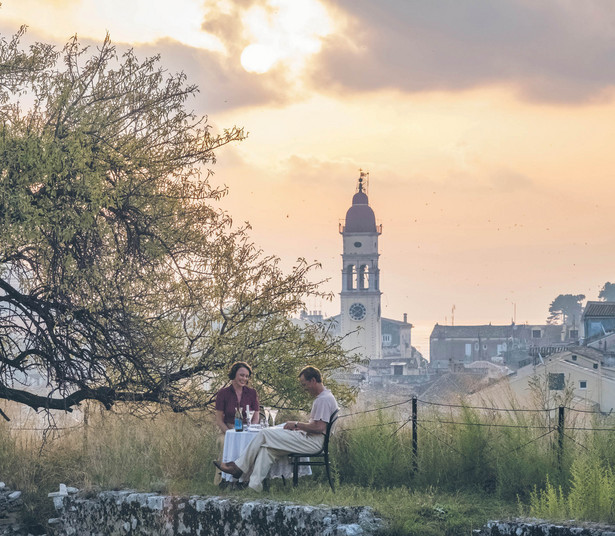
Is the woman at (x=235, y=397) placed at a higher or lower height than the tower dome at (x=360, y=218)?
lower

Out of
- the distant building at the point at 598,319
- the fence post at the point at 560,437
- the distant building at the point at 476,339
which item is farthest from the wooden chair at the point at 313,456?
the distant building at the point at 476,339

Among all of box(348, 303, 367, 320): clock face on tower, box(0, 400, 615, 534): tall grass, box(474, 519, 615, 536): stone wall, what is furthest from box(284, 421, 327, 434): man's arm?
box(348, 303, 367, 320): clock face on tower

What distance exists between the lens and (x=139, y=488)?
12.8 metres

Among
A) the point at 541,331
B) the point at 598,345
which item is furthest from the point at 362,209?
the point at 598,345

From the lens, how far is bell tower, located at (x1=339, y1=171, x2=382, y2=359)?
171 meters

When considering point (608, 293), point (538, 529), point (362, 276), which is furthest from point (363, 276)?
point (538, 529)

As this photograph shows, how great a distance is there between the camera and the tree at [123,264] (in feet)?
43.3

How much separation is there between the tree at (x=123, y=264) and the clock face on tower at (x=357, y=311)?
152364 millimetres

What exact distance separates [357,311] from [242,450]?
158 m

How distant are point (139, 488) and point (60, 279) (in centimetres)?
291

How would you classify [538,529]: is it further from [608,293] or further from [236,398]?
[608,293]

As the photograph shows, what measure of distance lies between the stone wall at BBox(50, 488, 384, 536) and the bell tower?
15609 cm

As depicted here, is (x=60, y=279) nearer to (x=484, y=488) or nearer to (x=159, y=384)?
(x=159, y=384)

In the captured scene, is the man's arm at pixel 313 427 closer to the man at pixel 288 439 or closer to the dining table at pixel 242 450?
the man at pixel 288 439
